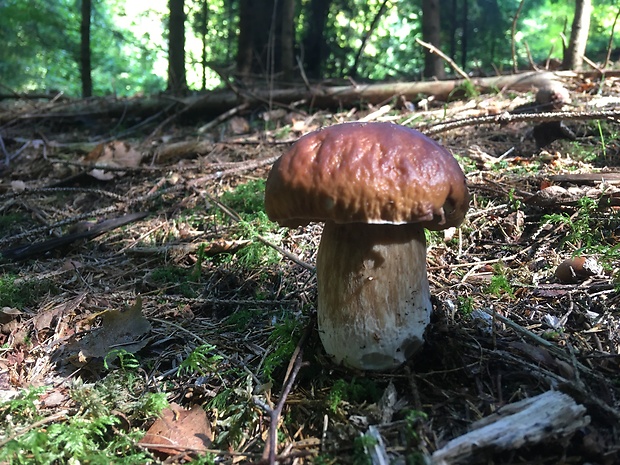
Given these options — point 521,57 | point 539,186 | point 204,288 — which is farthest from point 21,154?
point 521,57

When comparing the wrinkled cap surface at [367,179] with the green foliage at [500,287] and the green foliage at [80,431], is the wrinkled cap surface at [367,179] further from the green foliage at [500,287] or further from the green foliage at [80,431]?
the green foliage at [80,431]

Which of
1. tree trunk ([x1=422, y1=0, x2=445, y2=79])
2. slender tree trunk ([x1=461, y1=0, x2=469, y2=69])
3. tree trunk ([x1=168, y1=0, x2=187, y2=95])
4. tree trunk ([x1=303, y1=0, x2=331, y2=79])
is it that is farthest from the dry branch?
slender tree trunk ([x1=461, y1=0, x2=469, y2=69])

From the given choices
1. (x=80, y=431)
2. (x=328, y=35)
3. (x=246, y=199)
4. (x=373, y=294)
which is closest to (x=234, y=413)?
(x=80, y=431)

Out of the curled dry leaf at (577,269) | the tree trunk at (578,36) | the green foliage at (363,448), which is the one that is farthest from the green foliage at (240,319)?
the tree trunk at (578,36)

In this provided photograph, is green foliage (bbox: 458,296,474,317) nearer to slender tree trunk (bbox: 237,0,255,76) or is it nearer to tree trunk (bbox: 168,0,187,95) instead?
tree trunk (bbox: 168,0,187,95)

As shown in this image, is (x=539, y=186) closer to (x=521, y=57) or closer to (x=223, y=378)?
(x=223, y=378)

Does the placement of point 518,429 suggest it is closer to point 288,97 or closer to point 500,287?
point 500,287
